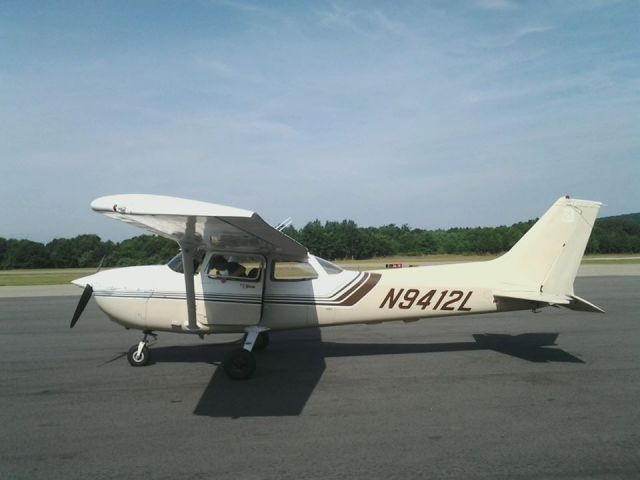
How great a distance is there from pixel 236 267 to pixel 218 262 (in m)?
0.28

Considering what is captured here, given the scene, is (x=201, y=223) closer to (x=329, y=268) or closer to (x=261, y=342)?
(x=329, y=268)

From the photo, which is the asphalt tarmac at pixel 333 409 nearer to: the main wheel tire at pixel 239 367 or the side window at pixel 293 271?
the main wheel tire at pixel 239 367

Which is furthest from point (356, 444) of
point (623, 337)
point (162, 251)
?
point (162, 251)

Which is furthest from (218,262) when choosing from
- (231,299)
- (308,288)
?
(308,288)

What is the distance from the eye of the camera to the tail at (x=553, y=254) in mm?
6723

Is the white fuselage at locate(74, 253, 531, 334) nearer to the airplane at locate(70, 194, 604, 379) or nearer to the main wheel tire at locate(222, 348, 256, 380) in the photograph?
the airplane at locate(70, 194, 604, 379)

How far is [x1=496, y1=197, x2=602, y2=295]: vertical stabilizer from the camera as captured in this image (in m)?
6.73

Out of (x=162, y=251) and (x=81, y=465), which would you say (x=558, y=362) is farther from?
(x=162, y=251)

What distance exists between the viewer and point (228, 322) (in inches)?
255

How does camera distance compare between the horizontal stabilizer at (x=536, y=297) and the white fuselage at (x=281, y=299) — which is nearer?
the horizontal stabilizer at (x=536, y=297)

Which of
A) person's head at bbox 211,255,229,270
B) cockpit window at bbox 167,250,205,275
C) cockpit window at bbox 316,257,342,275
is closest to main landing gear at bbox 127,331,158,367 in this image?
cockpit window at bbox 167,250,205,275

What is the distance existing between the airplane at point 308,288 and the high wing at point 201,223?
0.17 feet

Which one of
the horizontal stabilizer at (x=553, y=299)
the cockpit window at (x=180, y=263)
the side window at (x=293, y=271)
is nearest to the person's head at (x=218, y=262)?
the cockpit window at (x=180, y=263)

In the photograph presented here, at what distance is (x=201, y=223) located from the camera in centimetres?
516
